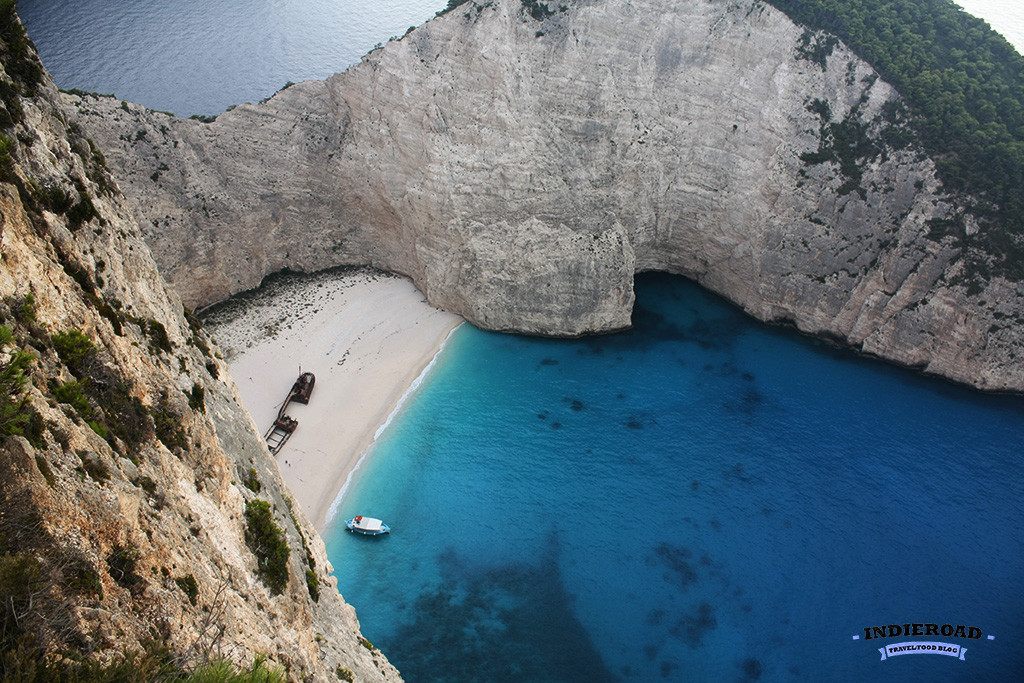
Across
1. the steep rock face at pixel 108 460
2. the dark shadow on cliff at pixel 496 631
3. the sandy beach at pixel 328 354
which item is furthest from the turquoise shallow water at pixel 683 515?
the steep rock face at pixel 108 460

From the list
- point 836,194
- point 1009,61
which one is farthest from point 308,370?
point 1009,61

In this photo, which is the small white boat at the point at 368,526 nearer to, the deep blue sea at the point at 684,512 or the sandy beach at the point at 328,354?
the deep blue sea at the point at 684,512

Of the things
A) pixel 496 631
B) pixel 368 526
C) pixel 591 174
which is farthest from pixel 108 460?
pixel 591 174

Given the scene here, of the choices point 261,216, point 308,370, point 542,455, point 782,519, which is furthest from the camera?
point 261,216

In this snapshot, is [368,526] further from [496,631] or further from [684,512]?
[684,512]

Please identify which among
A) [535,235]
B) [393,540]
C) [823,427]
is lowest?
[393,540]

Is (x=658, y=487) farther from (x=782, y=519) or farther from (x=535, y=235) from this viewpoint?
(x=535, y=235)
